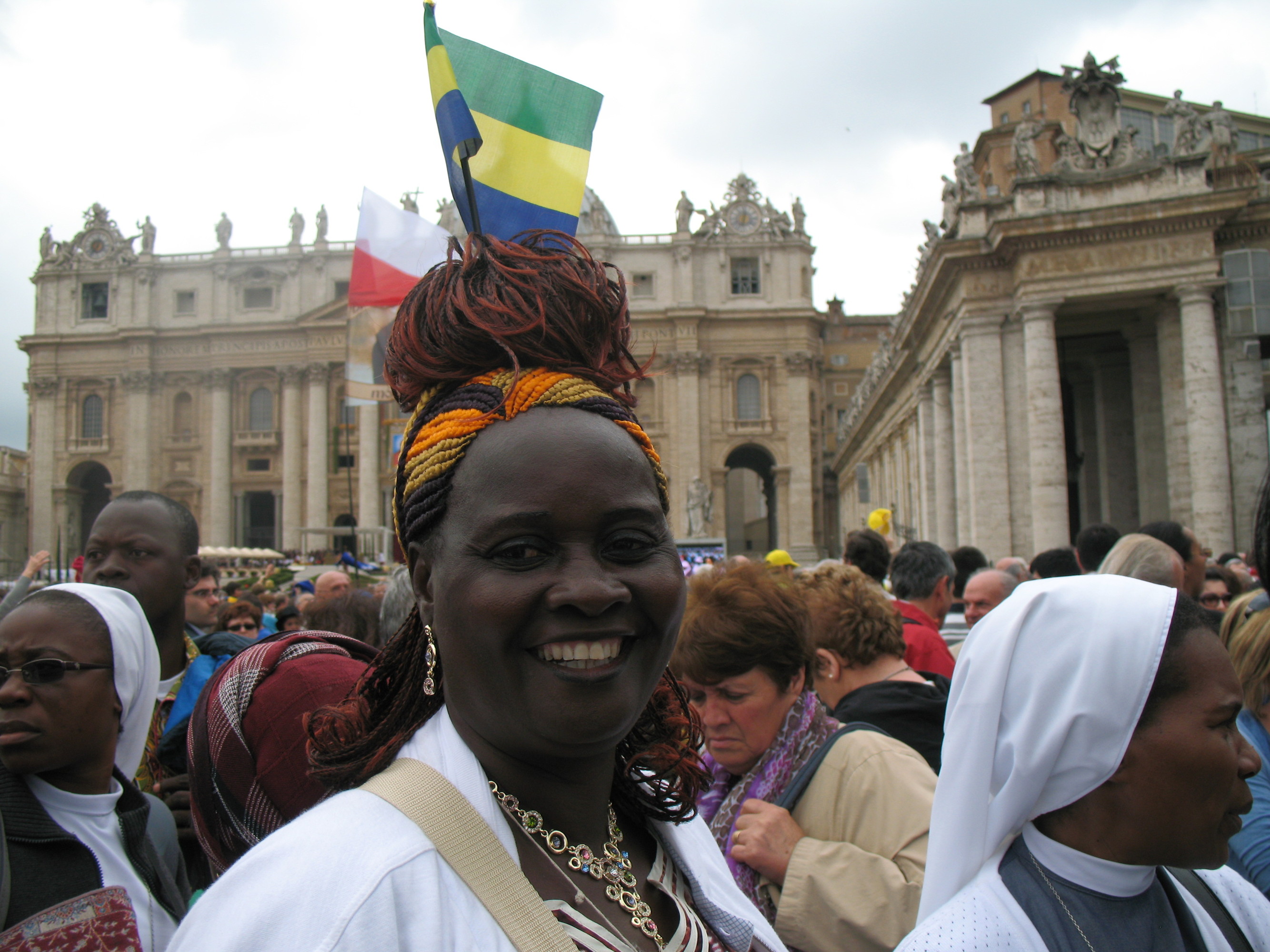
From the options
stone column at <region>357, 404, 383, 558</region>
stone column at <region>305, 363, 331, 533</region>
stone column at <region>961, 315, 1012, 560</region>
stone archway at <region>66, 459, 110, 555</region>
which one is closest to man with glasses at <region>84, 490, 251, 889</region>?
stone column at <region>961, 315, 1012, 560</region>

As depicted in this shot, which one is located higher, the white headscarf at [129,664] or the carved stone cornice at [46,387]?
the carved stone cornice at [46,387]

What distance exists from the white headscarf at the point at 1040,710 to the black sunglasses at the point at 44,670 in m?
2.11

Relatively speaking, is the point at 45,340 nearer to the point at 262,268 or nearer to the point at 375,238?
the point at 262,268

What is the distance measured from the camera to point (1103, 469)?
20.3 m

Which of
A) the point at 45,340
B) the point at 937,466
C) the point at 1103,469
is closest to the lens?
the point at 1103,469

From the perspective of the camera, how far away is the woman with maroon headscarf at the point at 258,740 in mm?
1759

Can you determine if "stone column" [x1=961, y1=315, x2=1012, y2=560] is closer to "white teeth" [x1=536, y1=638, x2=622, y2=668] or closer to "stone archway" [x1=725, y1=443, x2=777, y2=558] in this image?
"white teeth" [x1=536, y1=638, x2=622, y2=668]

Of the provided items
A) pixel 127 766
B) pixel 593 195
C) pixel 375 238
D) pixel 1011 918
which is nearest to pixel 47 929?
pixel 127 766

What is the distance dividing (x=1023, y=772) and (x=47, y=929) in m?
2.05

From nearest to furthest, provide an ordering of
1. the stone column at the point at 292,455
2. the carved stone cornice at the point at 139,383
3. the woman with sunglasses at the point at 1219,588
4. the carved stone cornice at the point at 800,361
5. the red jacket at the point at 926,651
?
the red jacket at the point at 926,651, the woman with sunglasses at the point at 1219,588, the carved stone cornice at the point at 800,361, the stone column at the point at 292,455, the carved stone cornice at the point at 139,383

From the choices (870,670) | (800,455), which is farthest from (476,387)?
(800,455)

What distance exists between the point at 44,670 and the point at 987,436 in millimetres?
17700

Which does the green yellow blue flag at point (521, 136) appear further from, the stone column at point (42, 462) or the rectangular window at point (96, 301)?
the rectangular window at point (96, 301)

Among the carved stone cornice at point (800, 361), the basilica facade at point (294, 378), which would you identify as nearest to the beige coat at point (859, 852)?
the basilica facade at point (294, 378)
